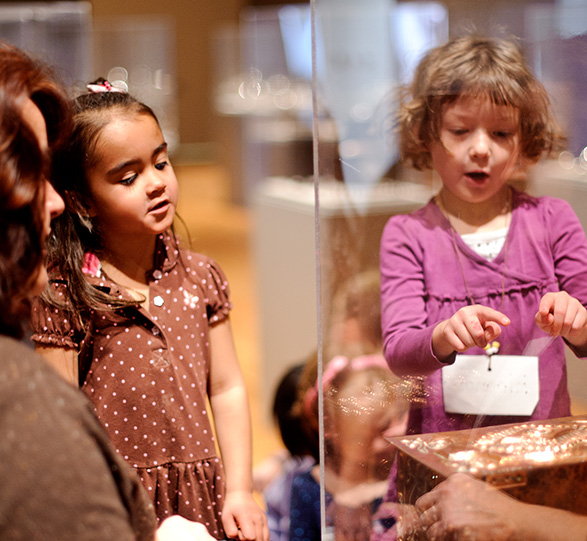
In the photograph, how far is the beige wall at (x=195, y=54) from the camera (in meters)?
11.5

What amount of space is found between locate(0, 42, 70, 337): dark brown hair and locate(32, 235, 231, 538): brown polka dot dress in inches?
10.5

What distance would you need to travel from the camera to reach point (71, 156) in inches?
39.2

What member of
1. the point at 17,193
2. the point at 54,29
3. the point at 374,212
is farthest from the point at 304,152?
the point at 17,193

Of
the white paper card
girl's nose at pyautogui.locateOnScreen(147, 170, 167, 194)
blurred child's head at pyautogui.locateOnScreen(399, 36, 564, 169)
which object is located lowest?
the white paper card

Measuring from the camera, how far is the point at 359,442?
101cm

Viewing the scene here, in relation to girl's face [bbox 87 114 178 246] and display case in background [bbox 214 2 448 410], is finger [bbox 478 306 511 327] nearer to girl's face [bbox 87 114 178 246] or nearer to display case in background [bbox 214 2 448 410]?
display case in background [bbox 214 2 448 410]

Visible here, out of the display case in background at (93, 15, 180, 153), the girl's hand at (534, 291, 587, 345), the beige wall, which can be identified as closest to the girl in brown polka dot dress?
the girl's hand at (534, 291, 587, 345)

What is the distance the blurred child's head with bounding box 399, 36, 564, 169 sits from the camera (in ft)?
2.98

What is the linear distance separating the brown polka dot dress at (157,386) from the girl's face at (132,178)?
87mm

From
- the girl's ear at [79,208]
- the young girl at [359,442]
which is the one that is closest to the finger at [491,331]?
the young girl at [359,442]

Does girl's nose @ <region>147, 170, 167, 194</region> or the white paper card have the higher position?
girl's nose @ <region>147, 170, 167, 194</region>

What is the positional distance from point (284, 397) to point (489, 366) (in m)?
1.17

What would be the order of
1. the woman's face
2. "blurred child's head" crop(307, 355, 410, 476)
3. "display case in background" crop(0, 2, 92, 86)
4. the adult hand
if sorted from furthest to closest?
1. "display case in background" crop(0, 2, 92, 86)
2. "blurred child's head" crop(307, 355, 410, 476)
3. the adult hand
4. the woman's face

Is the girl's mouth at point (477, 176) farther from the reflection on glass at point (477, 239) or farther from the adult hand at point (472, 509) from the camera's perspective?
the adult hand at point (472, 509)
